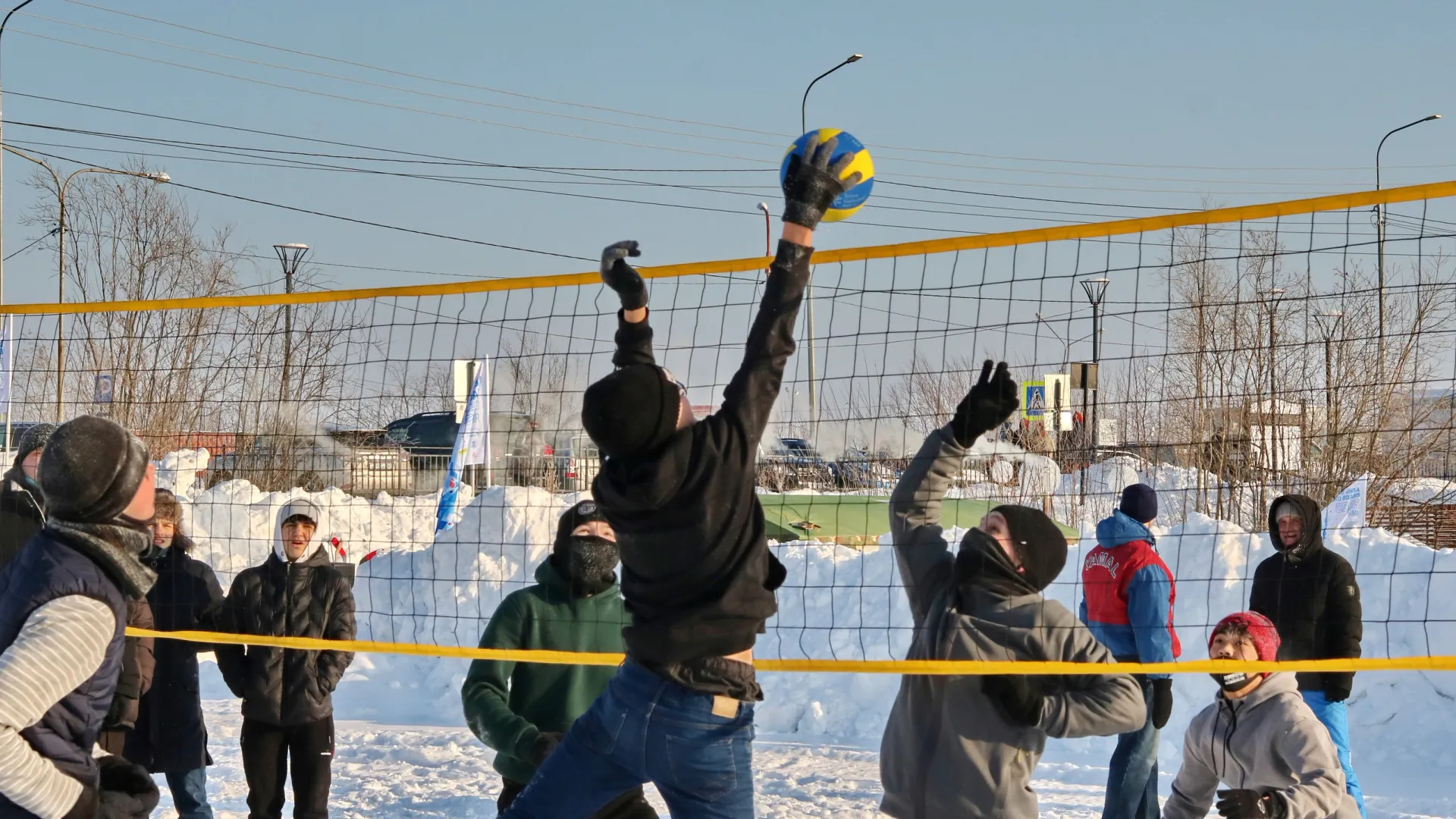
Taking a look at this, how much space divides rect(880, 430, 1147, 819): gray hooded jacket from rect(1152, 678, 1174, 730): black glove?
1708 millimetres

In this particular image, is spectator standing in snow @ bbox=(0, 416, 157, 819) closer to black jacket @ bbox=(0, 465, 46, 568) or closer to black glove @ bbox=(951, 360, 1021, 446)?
black glove @ bbox=(951, 360, 1021, 446)

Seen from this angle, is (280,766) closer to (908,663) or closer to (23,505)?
(23,505)

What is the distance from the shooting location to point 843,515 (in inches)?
340

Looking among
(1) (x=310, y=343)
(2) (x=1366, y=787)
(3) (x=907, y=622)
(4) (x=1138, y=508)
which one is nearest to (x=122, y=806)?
(1) (x=310, y=343)

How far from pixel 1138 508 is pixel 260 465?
170 inches

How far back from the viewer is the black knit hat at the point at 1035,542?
400 centimetres

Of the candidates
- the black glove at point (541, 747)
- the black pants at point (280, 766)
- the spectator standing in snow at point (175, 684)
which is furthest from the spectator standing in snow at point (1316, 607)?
the spectator standing in snow at point (175, 684)

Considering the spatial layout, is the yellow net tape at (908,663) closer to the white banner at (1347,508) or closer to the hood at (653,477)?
the hood at (653,477)

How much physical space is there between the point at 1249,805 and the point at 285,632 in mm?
3822

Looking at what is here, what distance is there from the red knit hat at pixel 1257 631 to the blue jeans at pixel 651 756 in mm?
2065

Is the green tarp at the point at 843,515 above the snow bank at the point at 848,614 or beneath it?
above

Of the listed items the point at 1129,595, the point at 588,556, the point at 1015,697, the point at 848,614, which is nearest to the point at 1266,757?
the point at 1015,697

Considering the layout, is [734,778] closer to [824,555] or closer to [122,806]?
[122,806]

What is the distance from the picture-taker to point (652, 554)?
3129 mm
